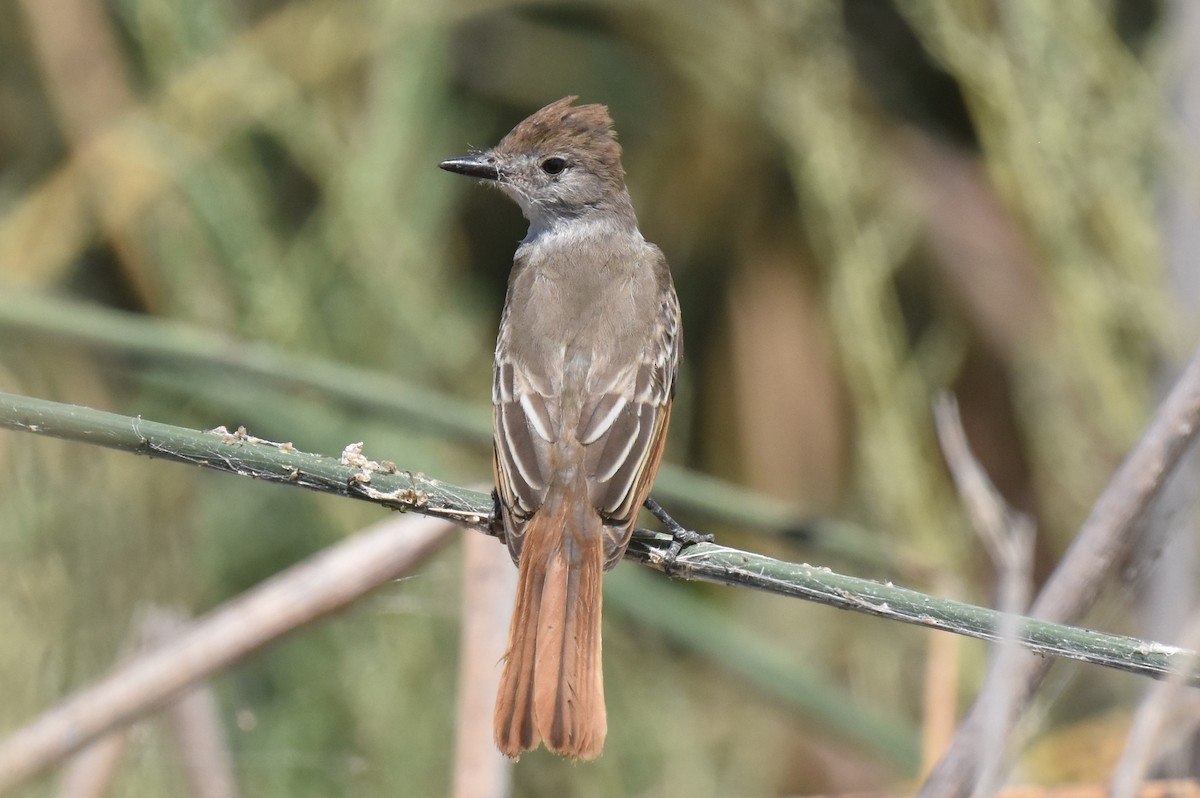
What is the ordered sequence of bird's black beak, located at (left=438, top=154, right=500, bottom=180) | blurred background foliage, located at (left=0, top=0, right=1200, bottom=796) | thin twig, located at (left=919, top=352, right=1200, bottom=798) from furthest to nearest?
blurred background foliage, located at (left=0, top=0, right=1200, bottom=796) < bird's black beak, located at (left=438, top=154, right=500, bottom=180) < thin twig, located at (left=919, top=352, right=1200, bottom=798)

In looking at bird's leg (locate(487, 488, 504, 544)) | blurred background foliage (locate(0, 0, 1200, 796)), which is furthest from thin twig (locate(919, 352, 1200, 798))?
blurred background foliage (locate(0, 0, 1200, 796))

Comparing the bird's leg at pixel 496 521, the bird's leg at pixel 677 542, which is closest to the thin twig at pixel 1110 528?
the bird's leg at pixel 677 542

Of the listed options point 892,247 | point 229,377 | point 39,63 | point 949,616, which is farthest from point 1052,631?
point 39,63

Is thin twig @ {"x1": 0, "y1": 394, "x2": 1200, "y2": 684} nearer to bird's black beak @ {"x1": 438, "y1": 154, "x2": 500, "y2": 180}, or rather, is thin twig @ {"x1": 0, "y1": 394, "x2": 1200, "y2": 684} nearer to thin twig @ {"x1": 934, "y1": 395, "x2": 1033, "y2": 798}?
thin twig @ {"x1": 934, "y1": 395, "x2": 1033, "y2": 798}

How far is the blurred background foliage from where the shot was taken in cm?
377

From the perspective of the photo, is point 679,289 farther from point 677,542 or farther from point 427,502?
point 427,502

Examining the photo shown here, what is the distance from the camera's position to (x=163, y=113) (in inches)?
182

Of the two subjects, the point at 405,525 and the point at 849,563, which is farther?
the point at 849,563

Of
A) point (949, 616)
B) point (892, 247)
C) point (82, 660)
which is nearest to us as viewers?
point (949, 616)

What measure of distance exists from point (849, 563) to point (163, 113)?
8.56 ft

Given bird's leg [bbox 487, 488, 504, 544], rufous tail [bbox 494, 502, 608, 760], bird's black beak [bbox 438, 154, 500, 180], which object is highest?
bird's black beak [bbox 438, 154, 500, 180]

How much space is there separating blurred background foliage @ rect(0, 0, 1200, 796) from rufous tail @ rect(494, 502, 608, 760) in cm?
63

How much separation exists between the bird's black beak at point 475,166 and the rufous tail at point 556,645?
1.14 metres

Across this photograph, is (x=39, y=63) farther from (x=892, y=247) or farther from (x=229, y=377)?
(x=892, y=247)
